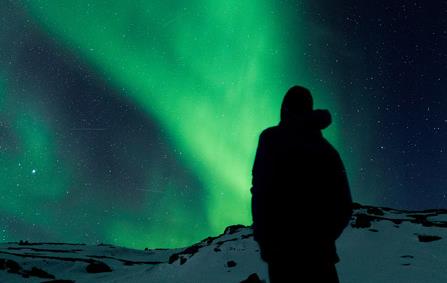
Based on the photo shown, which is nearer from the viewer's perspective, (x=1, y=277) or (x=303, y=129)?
(x=303, y=129)

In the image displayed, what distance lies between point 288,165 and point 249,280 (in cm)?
1025

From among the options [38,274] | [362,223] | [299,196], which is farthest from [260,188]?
[38,274]

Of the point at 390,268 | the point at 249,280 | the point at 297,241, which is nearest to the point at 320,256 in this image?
the point at 297,241

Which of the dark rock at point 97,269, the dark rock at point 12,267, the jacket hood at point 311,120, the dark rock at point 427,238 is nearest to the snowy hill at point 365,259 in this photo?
the dark rock at point 427,238

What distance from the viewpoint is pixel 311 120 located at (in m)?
2.79

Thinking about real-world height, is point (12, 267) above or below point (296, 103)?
above

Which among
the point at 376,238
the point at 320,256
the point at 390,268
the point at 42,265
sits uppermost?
the point at 42,265

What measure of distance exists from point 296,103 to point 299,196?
28.2 inches

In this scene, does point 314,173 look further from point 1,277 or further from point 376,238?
point 1,277

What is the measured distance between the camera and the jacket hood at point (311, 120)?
280cm

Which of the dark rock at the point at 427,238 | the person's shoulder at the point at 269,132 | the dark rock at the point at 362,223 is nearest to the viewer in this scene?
the person's shoulder at the point at 269,132

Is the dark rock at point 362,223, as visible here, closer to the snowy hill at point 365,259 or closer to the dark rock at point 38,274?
the snowy hill at point 365,259

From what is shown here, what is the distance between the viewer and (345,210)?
280 cm

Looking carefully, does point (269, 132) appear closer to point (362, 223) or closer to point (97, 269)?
point (362, 223)
